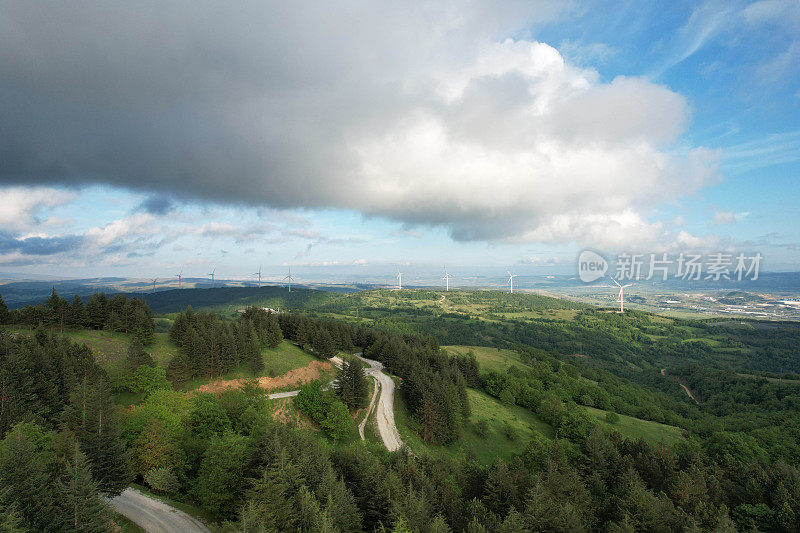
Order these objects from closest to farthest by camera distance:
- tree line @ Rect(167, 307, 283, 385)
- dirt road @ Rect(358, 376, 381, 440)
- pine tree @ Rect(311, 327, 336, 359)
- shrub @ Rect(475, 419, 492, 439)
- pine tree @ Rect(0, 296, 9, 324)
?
dirt road @ Rect(358, 376, 381, 440), tree line @ Rect(167, 307, 283, 385), shrub @ Rect(475, 419, 492, 439), pine tree @ Rect(0, 296, 9, 324), pine tree @ Rect(311, 327, 336, 359)

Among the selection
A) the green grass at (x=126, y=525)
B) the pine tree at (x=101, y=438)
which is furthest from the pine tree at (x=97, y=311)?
the green grass at (x=126, y=525)

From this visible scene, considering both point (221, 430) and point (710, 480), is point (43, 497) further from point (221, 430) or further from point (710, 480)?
point (710, 480)

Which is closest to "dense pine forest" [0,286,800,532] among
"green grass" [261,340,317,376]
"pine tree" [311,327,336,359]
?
"pine tree" [311,327,336,359]

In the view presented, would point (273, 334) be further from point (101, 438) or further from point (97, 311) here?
point (101, 438)

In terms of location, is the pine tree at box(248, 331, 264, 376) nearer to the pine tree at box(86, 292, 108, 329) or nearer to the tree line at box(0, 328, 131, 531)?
the tree line at box(0, 328, 131, 531)

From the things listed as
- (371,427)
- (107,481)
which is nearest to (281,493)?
(107,481)
